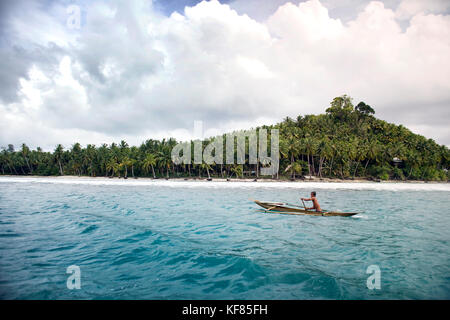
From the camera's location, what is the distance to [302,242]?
11.0 meters

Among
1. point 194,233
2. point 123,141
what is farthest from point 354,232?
point 123,141

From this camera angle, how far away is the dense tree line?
61.4 metres

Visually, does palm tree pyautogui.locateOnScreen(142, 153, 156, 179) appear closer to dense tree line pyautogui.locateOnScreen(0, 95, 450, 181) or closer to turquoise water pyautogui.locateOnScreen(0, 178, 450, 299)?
dense tree line pyautogui.locateOnScreen(0, 95, 450, 181)

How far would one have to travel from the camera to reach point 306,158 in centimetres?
6731

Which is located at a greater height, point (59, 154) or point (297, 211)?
point (59, 154)
